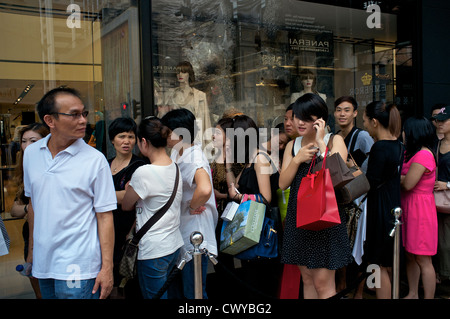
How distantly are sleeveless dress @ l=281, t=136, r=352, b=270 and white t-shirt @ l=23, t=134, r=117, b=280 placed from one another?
4.32 feet

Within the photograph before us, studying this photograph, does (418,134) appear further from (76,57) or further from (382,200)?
(76,57)

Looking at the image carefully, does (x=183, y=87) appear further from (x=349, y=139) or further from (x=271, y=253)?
(x=271, y=253)

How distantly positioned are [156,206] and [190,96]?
3012mm

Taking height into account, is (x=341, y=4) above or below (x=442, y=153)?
above

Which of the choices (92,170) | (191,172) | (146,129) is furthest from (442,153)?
(92,170)

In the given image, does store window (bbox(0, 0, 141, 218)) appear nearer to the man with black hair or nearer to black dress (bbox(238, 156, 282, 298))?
black dress (bbox(238, 156, 282, 298))

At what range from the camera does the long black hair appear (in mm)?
3850

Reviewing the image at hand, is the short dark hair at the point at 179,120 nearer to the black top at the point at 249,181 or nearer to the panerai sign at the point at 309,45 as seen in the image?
the black top at the point at 249,181

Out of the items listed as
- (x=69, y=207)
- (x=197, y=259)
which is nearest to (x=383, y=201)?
(x=197, y=259)

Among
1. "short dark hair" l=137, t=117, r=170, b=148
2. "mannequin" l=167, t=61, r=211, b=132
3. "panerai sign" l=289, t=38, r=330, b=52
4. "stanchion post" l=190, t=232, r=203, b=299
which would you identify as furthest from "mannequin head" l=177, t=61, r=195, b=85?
"stanchion post" l=190, t=232, r=203, b=299

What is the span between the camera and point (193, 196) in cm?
291

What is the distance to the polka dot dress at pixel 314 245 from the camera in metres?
2.82
